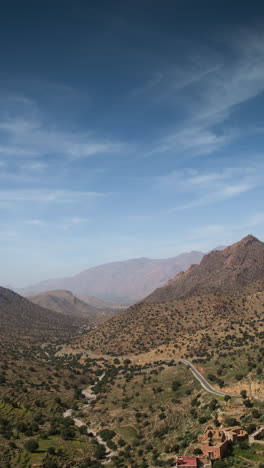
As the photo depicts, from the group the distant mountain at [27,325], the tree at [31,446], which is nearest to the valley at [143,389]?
the tree at [31,446]

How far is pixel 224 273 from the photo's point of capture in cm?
14400

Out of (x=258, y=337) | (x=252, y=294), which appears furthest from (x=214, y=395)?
(x=252, y=294)

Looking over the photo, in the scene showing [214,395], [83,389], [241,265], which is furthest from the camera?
[241,265]

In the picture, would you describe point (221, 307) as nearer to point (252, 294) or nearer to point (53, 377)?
point (252, 294)

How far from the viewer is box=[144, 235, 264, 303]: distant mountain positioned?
132 metres

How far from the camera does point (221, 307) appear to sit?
105m

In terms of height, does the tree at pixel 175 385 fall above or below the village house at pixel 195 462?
below

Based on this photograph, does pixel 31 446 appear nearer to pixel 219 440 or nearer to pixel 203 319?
pixel 219 440

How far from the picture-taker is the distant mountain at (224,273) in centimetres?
13212

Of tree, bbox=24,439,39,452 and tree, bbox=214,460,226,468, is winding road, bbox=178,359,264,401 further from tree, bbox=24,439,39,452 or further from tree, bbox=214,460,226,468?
tree, bbox=24,439,39,452

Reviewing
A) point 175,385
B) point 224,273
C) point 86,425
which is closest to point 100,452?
point 86,425

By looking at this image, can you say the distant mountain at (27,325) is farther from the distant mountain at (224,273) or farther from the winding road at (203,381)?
the winding road at (203,381)

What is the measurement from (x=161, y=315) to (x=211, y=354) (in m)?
43.2

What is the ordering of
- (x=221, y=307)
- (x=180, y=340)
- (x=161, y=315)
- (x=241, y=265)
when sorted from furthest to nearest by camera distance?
(x=241, y=265) → (x=161, y=315) → (x=221, y=307) → (x=180, y=340)
